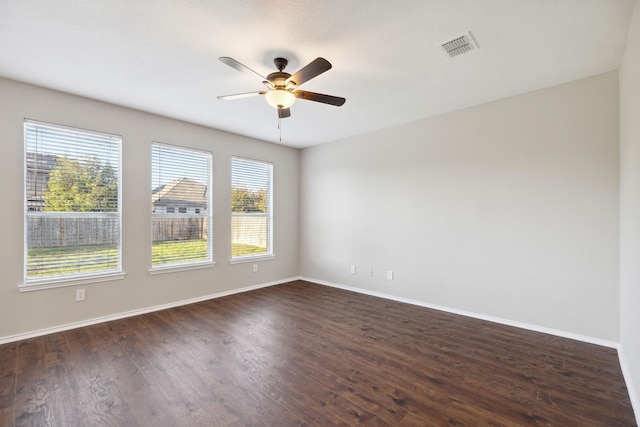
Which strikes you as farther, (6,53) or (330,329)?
(330,329)

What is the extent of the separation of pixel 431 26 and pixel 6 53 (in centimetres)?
350

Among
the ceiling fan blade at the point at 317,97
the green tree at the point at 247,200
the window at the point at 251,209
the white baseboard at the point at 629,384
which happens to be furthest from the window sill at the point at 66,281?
the white baseboard at the point at 629,384

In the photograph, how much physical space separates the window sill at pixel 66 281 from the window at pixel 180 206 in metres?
0.48

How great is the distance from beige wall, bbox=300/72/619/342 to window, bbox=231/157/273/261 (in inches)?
58.1

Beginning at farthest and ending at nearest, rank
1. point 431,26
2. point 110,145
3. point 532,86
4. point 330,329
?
point 110,145 < point 330,329 < point 532,86 < point 431,26

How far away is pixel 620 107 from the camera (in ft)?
8.91

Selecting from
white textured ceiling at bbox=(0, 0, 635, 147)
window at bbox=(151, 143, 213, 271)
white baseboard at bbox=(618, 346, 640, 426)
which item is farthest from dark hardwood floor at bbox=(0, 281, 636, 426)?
white textured ceiling at bbox=(0, 0, 635, 147)

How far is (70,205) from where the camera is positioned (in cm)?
335

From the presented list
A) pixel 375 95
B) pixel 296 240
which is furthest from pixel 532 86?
pixel 296 240

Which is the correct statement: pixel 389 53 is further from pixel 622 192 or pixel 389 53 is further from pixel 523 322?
pixel 523 322

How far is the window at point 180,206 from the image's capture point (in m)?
4.03

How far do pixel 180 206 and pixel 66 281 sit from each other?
5.08 feet

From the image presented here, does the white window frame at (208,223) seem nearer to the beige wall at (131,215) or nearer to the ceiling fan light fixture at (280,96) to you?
the beige wall at (131,215)

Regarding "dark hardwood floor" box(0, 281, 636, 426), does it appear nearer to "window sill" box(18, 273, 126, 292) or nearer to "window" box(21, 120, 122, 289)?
"window sill" box(18, 273, 126, 292)
